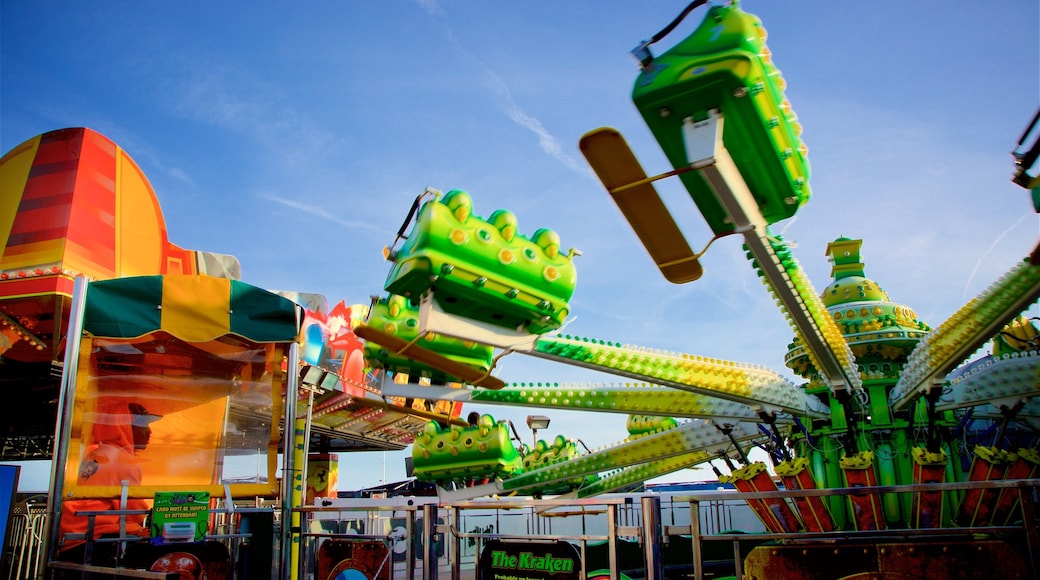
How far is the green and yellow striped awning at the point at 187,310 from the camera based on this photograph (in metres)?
5.20

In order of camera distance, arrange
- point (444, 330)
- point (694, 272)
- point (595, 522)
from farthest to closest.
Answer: point (595, 522), point (444, 330), point (694, 272)

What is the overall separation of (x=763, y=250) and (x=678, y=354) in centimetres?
293

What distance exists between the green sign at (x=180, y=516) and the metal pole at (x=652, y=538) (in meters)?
2.84

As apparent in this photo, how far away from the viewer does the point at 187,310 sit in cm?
540

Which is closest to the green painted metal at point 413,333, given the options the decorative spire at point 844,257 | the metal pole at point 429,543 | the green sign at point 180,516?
the metal pole at point 429,543

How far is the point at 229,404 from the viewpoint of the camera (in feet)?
20.0

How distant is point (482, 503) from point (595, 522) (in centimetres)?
1537

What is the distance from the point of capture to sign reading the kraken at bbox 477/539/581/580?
4035 millimetres

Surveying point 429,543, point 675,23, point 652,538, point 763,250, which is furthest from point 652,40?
point 429,543

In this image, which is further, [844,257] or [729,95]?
[844,257]

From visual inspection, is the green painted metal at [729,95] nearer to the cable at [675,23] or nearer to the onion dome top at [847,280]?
the cable at [675,23]

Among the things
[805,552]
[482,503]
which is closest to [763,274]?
[805,552]

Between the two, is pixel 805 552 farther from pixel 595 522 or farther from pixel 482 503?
pixel 595 522

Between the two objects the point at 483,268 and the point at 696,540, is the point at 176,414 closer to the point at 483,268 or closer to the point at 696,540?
the point at 483,268
